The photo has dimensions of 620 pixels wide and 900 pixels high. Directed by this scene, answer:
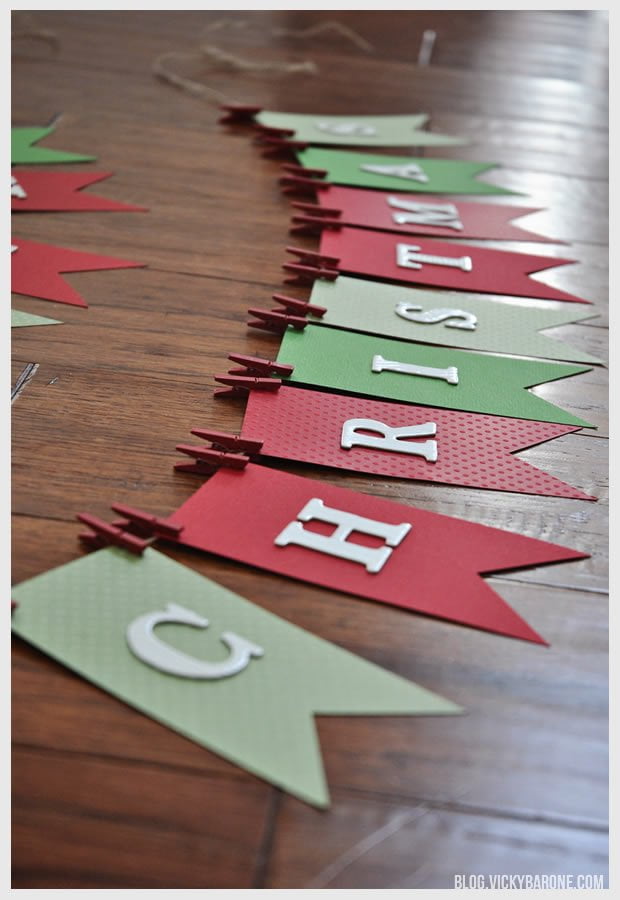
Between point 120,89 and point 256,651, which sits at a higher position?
point 120,89

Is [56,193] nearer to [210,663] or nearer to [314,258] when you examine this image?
[314,258]

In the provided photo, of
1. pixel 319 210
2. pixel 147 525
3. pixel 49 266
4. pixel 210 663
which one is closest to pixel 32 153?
pixel 49 266

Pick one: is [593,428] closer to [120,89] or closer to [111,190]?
[111,190]

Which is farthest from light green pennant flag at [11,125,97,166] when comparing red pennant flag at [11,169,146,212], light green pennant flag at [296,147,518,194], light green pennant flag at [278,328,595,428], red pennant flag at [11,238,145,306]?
light green pennant flag at [278,328,595,428]

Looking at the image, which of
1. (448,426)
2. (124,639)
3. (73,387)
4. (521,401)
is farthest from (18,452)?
(521,401)

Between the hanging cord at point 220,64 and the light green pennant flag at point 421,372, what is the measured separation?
87cm

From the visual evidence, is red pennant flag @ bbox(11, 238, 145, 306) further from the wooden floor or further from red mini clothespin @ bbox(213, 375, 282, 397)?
red mini clothespin @ bbox(213, 375, 282, 397)

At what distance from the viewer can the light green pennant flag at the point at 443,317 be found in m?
1.22

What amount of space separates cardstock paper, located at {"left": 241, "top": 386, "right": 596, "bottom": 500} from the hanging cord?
0.99m

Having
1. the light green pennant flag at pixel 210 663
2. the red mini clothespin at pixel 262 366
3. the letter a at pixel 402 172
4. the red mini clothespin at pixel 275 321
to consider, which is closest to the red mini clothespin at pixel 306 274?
the red mini clothespin at pixel 275 321

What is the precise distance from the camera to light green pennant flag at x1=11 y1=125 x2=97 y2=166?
1.57 metres

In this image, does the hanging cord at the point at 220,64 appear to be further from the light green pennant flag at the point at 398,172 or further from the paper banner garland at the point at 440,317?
the paper banner garland at the point at 440,317

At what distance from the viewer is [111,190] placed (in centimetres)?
151

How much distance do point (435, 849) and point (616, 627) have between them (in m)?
0.28
